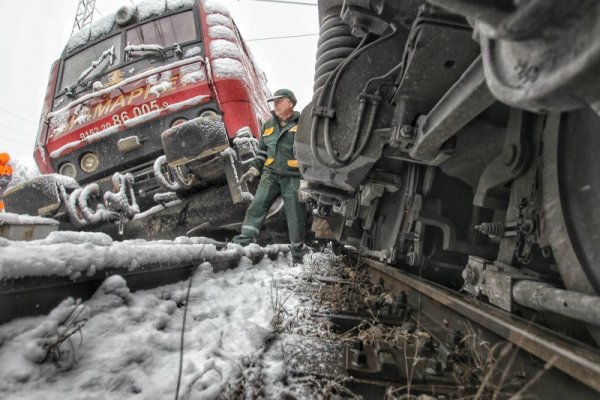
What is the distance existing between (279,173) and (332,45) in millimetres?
2393

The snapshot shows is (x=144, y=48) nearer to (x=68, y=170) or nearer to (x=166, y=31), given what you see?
Result: (x=166, y=31)

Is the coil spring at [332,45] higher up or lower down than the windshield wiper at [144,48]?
lower down

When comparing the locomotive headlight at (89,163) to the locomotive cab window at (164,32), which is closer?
the locomotive headlight at (89,163)

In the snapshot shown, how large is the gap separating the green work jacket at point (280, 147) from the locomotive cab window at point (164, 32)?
2250 millimetres

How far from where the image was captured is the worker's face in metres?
4.28

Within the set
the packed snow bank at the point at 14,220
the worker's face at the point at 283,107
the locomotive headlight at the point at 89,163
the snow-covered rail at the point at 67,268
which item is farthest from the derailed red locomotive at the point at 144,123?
the snow-covered rail at the point at 67,268

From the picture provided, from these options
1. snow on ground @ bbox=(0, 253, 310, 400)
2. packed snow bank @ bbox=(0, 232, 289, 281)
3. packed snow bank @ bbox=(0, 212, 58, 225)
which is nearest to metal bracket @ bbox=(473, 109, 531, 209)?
snow on ground @ bbox=(0, 253, 310, 400)

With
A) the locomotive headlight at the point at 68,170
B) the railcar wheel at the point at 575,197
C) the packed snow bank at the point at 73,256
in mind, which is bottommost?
the packed snow bank at the point at 73,256

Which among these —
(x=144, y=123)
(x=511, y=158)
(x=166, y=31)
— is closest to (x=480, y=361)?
(x=511, y=158)

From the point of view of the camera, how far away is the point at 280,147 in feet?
14.3

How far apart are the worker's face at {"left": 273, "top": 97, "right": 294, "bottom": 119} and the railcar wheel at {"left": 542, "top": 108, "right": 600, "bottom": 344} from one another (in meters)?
3.33

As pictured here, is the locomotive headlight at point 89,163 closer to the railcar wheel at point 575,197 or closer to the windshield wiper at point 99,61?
the windshield wiper at point 99,61

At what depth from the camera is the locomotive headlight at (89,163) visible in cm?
516

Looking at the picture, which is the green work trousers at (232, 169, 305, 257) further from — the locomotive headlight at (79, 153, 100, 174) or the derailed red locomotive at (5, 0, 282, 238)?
the locomotive headlight at (79, 153, 100, 174)
